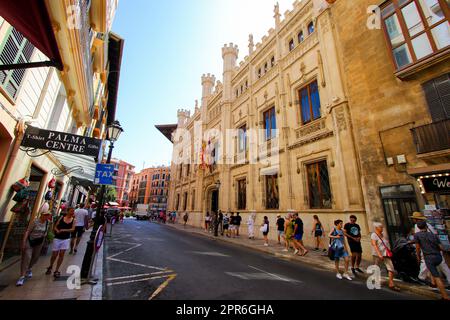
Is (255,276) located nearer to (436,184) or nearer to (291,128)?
(436,184)

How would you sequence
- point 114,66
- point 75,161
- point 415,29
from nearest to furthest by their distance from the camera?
1. point 415,29
2. point 75,161
3. point 114,66

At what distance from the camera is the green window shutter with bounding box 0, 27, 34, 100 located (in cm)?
445

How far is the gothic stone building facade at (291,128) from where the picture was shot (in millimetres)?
10578

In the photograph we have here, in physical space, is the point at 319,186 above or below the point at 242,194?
Answer: below

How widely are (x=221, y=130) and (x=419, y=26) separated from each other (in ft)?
54.2

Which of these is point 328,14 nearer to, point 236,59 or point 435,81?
point 435,81

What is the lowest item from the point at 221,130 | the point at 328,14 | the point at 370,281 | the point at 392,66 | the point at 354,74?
the point at 370,281

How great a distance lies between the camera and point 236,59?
24500mm

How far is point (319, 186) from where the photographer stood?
11.8 m

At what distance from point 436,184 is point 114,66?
2159 centimetres

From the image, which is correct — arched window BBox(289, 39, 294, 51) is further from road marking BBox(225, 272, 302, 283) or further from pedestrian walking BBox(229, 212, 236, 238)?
road marking BBox(225, 272, 302, 283)

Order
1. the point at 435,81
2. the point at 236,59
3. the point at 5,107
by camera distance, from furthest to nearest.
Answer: the point at 236,59
the point at 435,81
the point at 5,107

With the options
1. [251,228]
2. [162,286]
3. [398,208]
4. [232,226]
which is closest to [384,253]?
[398,208]

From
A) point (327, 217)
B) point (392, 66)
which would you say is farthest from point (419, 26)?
point (327, 217)
